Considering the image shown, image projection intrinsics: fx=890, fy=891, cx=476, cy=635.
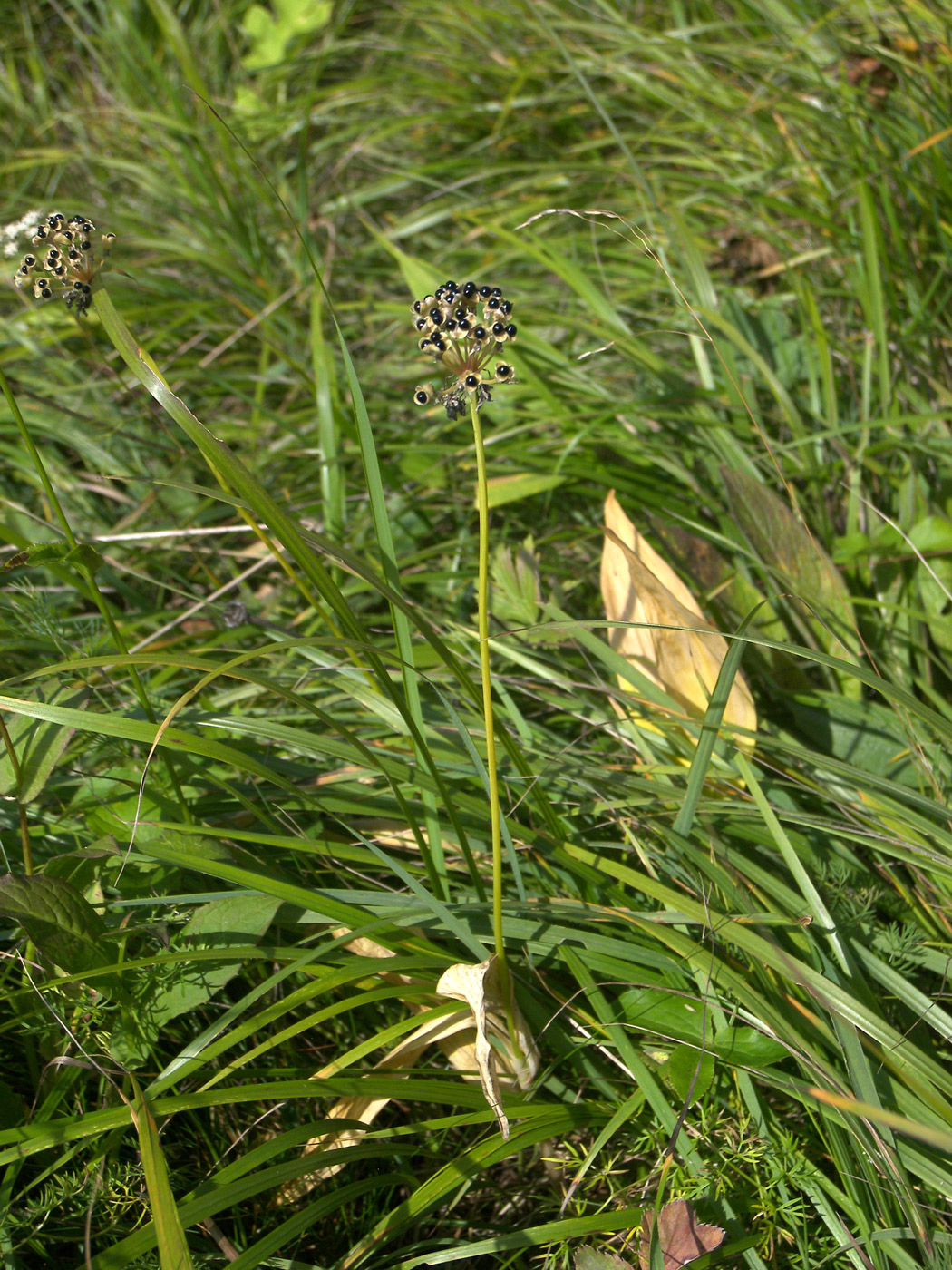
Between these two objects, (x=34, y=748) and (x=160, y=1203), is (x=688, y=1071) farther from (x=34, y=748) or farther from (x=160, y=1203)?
(x=34, y=748)

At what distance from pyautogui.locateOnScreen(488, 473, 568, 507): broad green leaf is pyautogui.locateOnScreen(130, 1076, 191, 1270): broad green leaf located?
135 centimetres

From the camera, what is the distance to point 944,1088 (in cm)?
111

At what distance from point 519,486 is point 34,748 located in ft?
3.72

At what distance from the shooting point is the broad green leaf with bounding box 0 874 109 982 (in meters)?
1.05

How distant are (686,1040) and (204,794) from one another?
0.82m

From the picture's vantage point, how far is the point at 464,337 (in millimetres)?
892

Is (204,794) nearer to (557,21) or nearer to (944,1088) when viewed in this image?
(944,1088)

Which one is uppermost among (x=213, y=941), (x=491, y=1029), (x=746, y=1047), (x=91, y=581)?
(x=91, y=581)

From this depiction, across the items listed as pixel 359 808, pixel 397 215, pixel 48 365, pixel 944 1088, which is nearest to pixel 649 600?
pixel 359 808

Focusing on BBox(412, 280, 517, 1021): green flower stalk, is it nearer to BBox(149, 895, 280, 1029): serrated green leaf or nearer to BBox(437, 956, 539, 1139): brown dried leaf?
BBox(437, 956, 539, 1139): brown dried leaf

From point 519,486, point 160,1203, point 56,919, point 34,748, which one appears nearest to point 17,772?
point 34,748

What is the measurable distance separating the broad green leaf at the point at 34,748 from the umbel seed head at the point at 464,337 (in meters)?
0.67

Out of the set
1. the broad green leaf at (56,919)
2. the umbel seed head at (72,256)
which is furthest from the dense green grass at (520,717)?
the umbel seed head at (72,256)

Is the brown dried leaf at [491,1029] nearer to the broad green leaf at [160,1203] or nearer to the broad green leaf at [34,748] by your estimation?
the broad green leaf at [160,1203]
